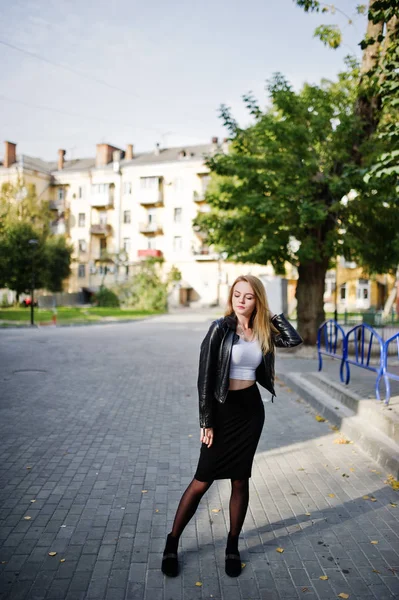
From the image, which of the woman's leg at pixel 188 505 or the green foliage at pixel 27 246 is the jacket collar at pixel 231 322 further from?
the green foliage at pixel 27 246

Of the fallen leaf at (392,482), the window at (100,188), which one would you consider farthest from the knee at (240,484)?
the window at (100,188)

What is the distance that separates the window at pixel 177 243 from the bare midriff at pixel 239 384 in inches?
2110

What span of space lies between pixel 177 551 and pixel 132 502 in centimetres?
108

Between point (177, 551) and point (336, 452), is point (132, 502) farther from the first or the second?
point (336, 452)

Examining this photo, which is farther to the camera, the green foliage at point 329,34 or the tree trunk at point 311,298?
the tree trunk at point 311,298

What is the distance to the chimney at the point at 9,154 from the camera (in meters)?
61.0

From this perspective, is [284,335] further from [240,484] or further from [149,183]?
[149,183]

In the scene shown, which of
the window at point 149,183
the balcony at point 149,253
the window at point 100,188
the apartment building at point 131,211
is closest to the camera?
the apartment building at point 131,211

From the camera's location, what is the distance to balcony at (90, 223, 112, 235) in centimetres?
5897

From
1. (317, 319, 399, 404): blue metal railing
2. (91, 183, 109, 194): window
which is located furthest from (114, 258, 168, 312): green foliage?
(317, 319, 399, 404): blue metal railing

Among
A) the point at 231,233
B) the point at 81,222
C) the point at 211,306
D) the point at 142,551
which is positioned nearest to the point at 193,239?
the point at 211,306

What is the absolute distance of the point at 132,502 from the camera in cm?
466

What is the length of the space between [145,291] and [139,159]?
19842 mm

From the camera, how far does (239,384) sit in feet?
11.6
